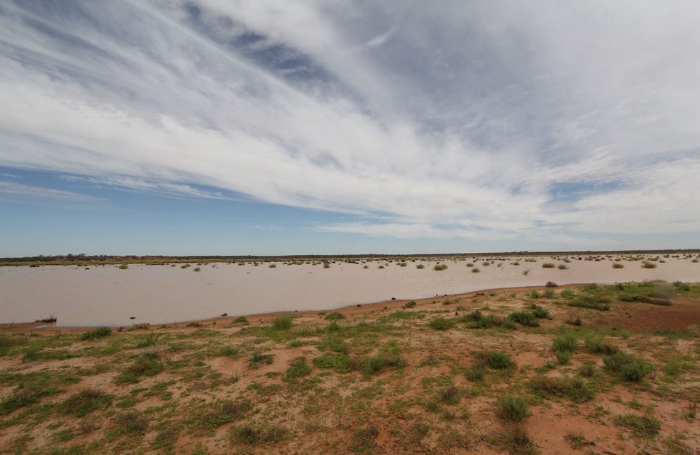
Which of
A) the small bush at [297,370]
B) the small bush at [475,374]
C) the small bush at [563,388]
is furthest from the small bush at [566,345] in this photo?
the small bush at [297,370]

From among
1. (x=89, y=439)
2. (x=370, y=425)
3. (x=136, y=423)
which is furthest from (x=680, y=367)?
(x=89, y=439)

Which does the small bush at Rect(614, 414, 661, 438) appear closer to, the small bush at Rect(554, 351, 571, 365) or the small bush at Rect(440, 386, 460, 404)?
the small bush at Rect(554, 351, 571, 365)

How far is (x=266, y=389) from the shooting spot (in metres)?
7.65

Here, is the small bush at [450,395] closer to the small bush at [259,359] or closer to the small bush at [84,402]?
the small bush at [259,359]

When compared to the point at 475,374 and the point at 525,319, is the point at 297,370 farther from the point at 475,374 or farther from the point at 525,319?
the point at 525,319

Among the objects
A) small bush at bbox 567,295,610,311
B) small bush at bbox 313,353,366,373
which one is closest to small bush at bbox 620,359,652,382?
small bush at bbox 313,353,366,373

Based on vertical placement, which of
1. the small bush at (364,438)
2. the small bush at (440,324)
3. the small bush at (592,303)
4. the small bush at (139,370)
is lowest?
the small bush at (364,438)

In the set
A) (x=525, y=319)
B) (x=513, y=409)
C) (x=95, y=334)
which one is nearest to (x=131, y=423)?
(x=513, y=409)

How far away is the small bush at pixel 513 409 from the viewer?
19.4 feet

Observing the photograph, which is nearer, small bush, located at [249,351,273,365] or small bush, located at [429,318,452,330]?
small bush, located at [249,351,273,365]

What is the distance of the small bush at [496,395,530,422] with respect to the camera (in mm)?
5910

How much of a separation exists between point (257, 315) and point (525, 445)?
50.7ft

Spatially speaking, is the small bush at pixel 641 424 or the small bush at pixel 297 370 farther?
the small bush at pixel 297 370

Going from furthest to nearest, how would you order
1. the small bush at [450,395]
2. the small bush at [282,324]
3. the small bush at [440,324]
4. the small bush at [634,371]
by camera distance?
1. the small bush at [282,324]
2. the small bush at [440,324]
3. the small bush at [634,371]
4. the small bush at [450,395]
